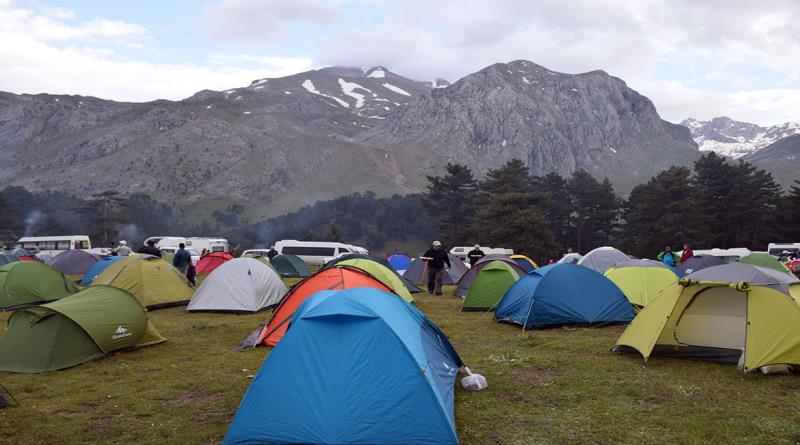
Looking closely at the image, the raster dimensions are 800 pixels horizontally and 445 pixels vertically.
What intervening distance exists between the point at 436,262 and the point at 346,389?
14.1 metres

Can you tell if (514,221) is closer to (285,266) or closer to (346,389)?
(285,266)

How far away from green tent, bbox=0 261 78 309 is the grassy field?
25.9 ft

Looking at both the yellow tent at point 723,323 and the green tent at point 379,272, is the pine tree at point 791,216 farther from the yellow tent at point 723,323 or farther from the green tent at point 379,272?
the yellow tent at point 723,323

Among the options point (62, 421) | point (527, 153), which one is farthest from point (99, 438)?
point (527, 153)

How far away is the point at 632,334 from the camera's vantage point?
9.80 meters

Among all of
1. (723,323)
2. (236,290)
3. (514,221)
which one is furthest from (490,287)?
(514,221)

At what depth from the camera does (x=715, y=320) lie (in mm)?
9406

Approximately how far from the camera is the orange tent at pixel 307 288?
437 inches

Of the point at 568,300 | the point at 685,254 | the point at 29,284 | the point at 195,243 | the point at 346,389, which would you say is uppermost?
the point at 685,254

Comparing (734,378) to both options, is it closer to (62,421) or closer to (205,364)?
(205,364)

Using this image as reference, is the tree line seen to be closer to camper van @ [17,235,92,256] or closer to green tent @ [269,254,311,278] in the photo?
green tent @ [269,254,311,278]

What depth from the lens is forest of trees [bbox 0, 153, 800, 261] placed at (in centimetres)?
5588

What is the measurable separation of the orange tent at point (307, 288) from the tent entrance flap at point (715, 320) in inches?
204

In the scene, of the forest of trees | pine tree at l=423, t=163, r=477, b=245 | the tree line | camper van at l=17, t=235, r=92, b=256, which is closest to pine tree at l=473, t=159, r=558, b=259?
the tree line
